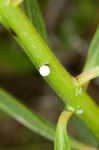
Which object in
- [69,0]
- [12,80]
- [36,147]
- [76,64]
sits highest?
[69,0]

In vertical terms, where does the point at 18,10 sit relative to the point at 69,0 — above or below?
below

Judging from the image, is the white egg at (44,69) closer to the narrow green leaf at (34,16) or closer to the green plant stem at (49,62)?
the green plant stem at (49,62)

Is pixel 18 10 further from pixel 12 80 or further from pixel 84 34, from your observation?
pixel 12 80

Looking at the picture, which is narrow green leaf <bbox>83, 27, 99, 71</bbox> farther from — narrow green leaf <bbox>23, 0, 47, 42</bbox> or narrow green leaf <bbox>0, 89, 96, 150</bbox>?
narrow green leaf <bbox>0, 89, 96, 150</bbox>

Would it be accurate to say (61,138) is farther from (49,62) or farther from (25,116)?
(25,116)

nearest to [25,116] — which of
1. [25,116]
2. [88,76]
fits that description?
[25,116]

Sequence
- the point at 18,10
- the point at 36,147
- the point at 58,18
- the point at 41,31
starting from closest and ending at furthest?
the point at 18,10 → the point at 41,31 → the point at 36,147 → the point at 58,18

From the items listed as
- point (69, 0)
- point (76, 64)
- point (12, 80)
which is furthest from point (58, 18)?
point (12, 80)
